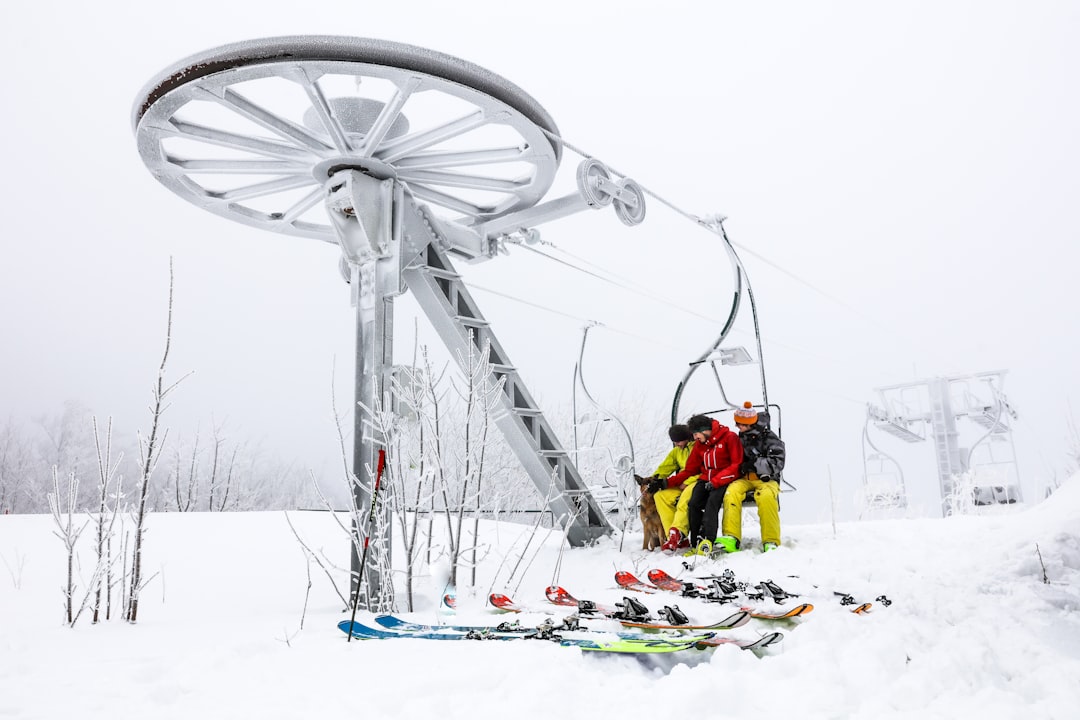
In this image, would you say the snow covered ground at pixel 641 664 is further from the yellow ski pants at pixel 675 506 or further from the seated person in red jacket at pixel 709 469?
the yellow ski pants at pixel 675 506

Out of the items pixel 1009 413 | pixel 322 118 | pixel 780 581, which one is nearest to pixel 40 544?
pixel 322 118

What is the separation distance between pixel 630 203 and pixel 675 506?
3.50 m

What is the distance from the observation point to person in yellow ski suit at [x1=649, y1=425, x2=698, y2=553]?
27.8ft

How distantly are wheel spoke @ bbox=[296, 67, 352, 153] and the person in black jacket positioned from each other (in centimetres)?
491

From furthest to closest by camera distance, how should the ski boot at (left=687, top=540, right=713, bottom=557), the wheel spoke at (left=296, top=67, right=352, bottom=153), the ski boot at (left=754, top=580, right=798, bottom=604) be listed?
the ski boot at (left=687, top=540, right=713, bottom=557)
the wheel spoke at (left=296, top=67, right=352, bottom=153)
the ski boot at (left=754, top=580, right=798, bottom=604)

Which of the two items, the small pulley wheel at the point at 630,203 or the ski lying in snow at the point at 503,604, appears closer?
the ski lying in snow at the point at 503,604

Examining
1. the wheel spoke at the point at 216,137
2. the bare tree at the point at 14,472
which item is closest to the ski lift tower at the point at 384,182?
the wheel spoke at the point at 216,137

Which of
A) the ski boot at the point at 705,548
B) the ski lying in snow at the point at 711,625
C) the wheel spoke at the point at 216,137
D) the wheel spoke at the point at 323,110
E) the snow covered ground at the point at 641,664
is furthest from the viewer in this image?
the ski boot at the point at 705,548

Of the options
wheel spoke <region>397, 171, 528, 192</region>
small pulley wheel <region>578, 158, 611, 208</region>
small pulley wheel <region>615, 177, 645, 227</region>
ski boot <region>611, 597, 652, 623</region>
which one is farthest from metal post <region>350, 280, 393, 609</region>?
small pulley wheel <region>615, 177, 645, 227</region>

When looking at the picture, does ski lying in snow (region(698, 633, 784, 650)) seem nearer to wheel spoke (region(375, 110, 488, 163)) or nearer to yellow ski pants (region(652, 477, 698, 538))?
yellow ski pants (region(652, 477, 698, 538))

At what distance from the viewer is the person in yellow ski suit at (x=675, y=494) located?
8.47 metres

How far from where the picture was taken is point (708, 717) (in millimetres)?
2900

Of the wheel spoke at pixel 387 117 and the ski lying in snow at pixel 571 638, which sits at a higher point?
the wheel spoke at pixel 387 117

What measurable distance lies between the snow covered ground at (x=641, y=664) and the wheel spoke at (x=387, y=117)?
13.9ft
